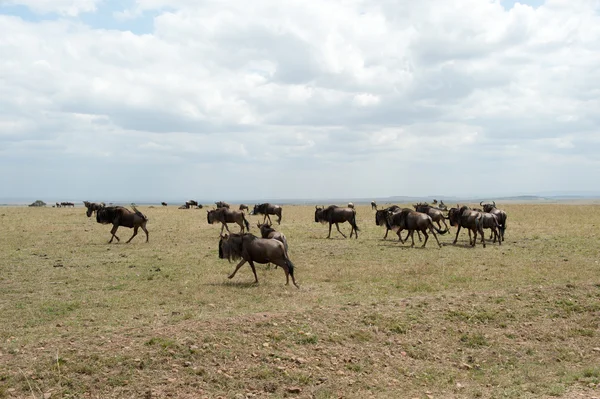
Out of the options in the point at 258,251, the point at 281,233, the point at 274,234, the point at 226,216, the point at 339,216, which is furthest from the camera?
the point at 226,216

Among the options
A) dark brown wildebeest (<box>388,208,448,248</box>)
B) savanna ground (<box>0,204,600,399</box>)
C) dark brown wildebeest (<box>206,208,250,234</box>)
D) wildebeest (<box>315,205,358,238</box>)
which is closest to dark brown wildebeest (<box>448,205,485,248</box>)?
dark brown wildebeest (<box>388,208,448,248</box>)

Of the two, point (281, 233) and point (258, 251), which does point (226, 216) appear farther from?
point (258, 251)

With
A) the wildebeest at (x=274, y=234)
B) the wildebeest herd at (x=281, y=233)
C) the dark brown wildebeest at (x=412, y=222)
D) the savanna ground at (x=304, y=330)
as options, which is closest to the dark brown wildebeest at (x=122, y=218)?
the wildebeest herd at (x=281, y=233)

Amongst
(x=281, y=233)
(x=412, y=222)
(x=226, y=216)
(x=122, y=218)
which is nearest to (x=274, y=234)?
(x=281, y=233)

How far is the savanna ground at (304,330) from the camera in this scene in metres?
7.87

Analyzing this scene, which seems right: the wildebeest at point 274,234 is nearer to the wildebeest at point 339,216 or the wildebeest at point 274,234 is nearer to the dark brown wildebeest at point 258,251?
the dark brown wildebeest at point 258,251

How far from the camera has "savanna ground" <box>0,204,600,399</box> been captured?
25.8ft

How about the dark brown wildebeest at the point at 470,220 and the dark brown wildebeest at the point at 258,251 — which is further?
the dark brown wildebeest at the point at 470,220

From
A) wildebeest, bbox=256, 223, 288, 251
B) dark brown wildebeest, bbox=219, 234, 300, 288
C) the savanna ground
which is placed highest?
wildebeest, bbox=256, 223, 288, 251

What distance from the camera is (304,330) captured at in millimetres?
9648

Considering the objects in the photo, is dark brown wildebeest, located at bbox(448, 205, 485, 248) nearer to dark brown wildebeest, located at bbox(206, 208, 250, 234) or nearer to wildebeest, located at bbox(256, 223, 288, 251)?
wildebeest, located at bbox(256, 223, 288, 251)

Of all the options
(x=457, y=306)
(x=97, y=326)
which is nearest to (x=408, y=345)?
(x=457, y=306)

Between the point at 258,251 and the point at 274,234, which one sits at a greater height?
the point at 274,234

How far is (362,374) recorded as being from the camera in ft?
27.7
